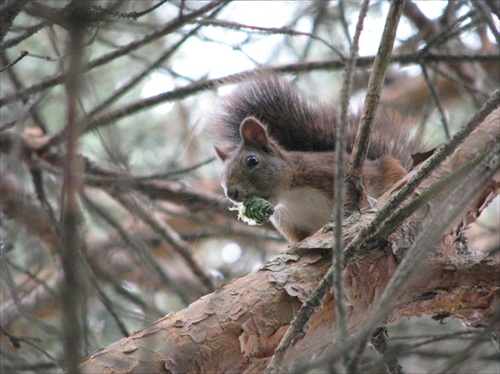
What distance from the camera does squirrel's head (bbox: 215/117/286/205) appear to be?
233 centimetres

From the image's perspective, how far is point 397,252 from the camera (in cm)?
142

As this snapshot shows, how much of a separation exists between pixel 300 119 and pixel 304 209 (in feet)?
1.10

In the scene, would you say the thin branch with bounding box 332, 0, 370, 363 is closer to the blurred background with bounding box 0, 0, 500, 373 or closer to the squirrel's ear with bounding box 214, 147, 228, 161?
the blurred background with bounding box 0, 0, 500, 373

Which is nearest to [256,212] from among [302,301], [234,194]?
[234,194]

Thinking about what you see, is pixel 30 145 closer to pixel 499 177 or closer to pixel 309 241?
pixel 309 241

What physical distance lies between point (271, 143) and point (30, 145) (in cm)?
94

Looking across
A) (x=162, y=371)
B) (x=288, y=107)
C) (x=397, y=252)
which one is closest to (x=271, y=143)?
(x=288, y=107)

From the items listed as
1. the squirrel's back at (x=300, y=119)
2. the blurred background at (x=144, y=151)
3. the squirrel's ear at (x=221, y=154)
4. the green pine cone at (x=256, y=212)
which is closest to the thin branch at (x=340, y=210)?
the blurred background at (x=144, y=151)

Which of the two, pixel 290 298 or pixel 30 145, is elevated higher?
pixel 30 145

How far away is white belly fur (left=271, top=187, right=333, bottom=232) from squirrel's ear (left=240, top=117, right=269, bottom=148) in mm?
214

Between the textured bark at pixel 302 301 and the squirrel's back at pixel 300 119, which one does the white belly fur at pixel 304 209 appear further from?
the textured bark at pixel 302 301

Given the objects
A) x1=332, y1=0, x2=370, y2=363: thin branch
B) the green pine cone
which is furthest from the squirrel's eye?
x1=332, y1=0, x2=370, y2=363: thin branch

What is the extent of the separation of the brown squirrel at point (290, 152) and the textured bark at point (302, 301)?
737mm

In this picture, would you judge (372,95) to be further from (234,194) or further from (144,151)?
(144,151)
